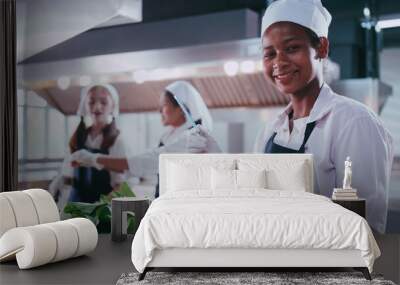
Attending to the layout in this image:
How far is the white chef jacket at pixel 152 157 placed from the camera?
22.2 ft

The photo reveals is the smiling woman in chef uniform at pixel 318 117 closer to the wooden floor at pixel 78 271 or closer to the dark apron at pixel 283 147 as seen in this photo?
the dark apron at pixel 283 147

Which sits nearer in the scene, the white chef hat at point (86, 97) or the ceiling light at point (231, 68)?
the ceiling light at point (231, 68)

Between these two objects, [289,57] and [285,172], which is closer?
[285,172]

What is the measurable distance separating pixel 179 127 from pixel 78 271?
2.53m

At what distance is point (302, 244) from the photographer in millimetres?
4176

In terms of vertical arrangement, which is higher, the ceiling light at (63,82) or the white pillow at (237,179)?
the ceiling light at (63,82)

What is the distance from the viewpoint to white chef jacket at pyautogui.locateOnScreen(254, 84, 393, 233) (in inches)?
249

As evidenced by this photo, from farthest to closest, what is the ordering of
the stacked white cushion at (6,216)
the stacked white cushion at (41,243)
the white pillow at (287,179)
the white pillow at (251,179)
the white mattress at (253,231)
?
1. the white pillow at (287,179)
2. the white pillow at (251,179)
3. the stacked white cushion at (6,216)
4. the stacked white cushion at (41,243)
5. the white mattress at (253,231)

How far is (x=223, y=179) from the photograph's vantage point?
5797 millimetres

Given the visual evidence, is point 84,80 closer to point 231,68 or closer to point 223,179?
point 231,68

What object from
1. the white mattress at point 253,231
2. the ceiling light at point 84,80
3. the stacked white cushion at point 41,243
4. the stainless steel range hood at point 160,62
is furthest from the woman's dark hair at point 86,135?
the white mattress at point 253,231

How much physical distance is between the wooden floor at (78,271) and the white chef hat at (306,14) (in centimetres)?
300

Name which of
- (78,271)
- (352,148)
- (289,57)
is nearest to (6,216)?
(78,271)

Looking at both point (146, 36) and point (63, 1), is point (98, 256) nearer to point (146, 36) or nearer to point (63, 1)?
point (146, 36)
